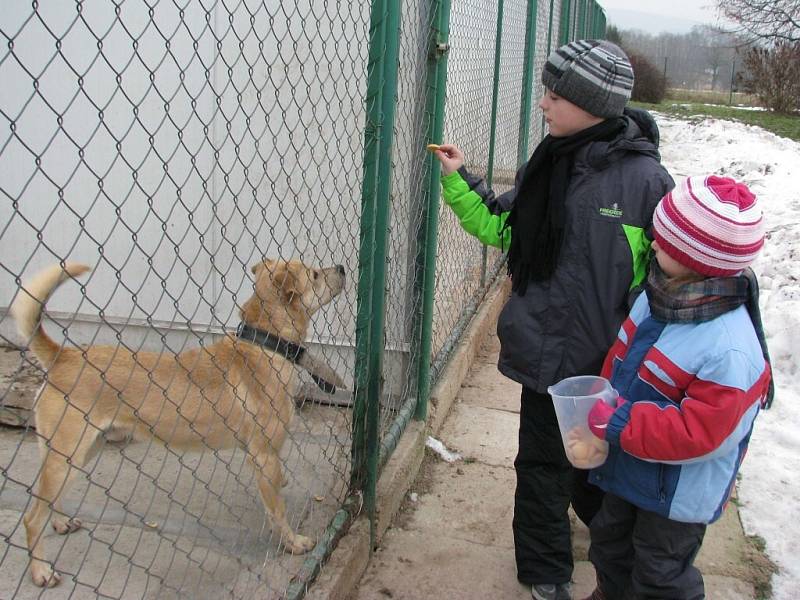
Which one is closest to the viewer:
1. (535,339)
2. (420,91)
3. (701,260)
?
(701,260)

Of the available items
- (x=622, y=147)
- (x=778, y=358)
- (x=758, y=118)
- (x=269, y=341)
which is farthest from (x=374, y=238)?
(x=758, y=118)

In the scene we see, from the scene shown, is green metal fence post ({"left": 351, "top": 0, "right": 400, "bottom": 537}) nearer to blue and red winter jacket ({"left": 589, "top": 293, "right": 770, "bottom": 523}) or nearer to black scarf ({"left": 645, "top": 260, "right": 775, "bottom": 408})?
blue and red winter jacket ({"left": 589, "top": 293, "right": 770, "bottom": 523})

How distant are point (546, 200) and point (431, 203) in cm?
110

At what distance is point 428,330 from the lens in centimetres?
369

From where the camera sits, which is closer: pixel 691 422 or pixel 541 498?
pixel 691 422

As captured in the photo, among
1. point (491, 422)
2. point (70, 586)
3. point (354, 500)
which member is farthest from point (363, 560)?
point (491, 422)

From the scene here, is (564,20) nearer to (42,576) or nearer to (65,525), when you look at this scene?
(65,525)

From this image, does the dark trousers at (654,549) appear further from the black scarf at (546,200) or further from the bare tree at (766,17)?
the bare tree at (766,17)

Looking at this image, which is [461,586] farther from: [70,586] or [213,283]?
[213,283]

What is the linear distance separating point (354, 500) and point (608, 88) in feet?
5.83

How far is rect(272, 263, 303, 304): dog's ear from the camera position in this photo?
121 inches

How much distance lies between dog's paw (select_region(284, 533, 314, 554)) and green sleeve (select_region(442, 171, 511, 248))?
1.41 m

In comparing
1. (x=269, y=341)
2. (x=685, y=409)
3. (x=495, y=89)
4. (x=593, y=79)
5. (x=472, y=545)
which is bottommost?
(x=472, y=545)

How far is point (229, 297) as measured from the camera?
4578 mm
